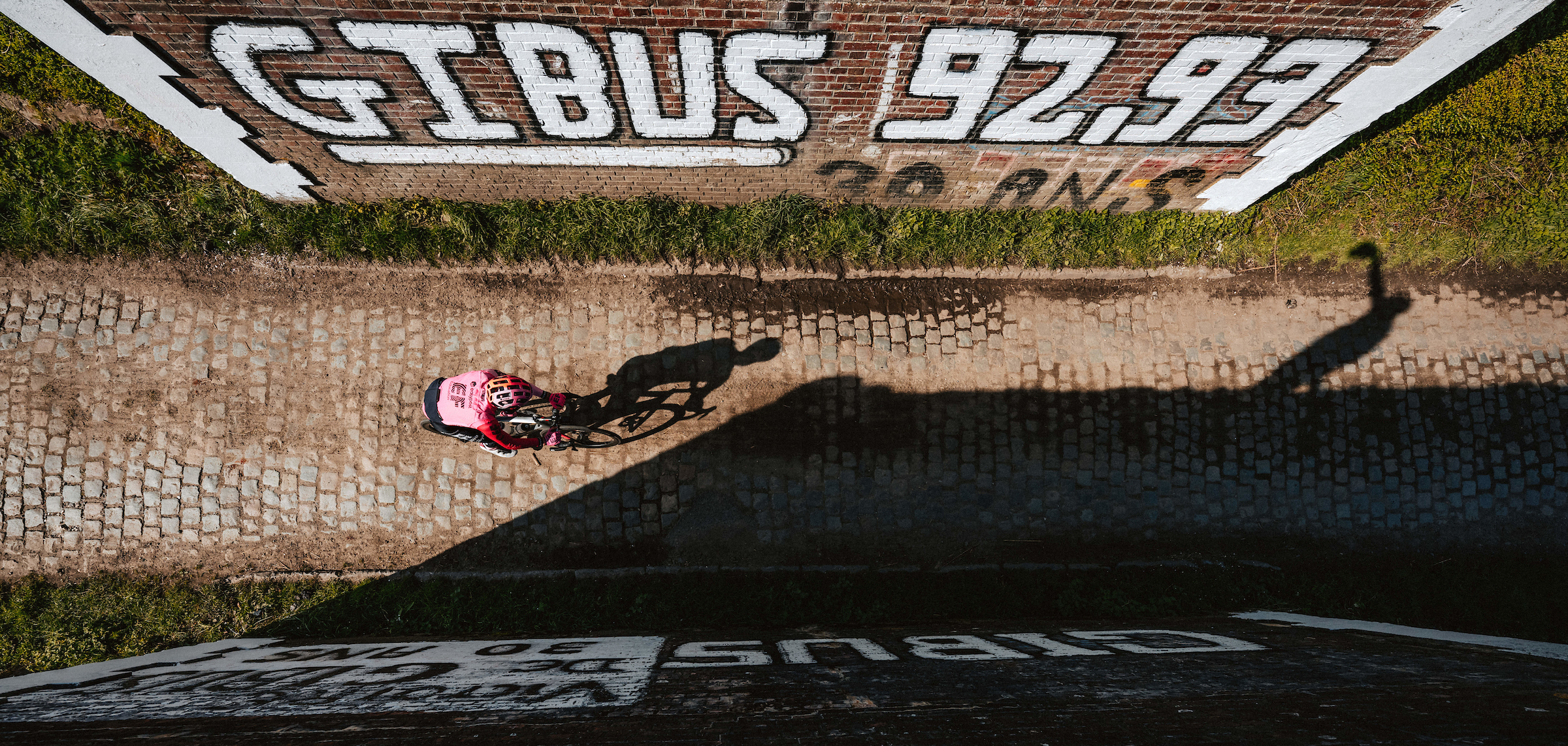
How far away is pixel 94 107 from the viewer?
724 cm

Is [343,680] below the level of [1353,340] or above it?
below

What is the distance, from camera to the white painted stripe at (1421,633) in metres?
5.99

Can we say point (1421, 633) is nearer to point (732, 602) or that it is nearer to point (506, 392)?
point (732, 602)

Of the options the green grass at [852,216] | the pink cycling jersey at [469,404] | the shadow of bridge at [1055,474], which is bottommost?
the shadow of bridge at [1055,474]

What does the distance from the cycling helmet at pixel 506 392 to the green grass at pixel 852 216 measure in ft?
6.72

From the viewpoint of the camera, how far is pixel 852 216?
786 centimetres

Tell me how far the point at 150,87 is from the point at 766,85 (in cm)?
556

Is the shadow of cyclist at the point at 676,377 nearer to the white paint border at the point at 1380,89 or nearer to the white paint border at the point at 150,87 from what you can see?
the white paint border at the point at 150,87

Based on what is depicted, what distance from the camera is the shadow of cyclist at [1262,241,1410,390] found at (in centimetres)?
797

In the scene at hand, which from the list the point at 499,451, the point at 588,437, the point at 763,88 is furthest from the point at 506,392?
the point at 763,88

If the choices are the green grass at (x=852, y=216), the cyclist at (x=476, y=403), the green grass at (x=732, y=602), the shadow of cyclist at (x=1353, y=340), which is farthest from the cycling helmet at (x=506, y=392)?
the shadow of cyclist at (x=1353, y=340)

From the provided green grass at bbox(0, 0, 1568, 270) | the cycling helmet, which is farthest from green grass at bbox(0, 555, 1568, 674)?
green grass at bbox(0, 0, 1568, 270)

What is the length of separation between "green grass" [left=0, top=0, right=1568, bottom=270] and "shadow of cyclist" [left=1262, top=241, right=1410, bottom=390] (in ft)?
1.02

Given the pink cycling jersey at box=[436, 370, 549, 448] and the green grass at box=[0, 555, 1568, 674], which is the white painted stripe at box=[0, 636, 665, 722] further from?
the pink cycling jersey at box=[436, 370, 549, 448]
